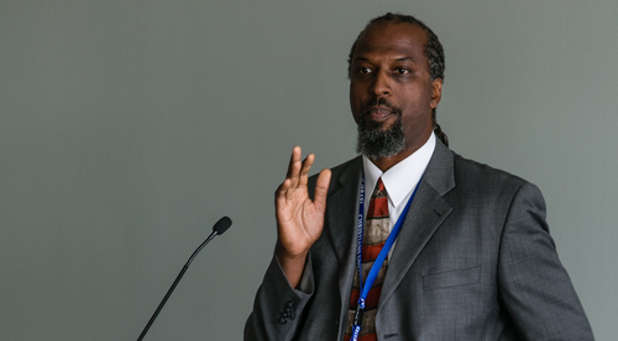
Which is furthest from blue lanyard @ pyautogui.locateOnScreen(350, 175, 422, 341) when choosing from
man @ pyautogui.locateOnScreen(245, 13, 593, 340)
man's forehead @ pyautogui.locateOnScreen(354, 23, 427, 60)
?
man's forehead @ pyautogui.locateOnScreen(354, 23, 427, 60)

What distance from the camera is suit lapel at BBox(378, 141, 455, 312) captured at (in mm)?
2033

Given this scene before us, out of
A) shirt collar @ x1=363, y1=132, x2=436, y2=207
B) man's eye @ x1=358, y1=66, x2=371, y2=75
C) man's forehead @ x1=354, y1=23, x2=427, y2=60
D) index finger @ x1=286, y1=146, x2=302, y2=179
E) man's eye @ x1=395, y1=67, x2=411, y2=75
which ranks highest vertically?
man's forehead @ x1=354, y1=23, x2=427, y2=60

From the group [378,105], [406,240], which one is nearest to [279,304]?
[406,240]

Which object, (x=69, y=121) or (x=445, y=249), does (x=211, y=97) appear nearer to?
(x=69, y=121)

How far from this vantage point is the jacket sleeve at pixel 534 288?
6.32ft

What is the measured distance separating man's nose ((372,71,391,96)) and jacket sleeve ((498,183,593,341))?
19.5 inches

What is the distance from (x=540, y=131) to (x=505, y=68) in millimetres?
305

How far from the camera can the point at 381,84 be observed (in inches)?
86.0

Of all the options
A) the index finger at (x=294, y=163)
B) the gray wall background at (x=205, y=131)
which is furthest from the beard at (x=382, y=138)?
the gray wall background at (x=205, y=131)

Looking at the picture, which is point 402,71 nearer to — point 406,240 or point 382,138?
point 382,138

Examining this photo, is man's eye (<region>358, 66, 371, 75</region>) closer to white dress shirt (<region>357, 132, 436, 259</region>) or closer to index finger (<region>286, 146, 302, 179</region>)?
white dress shirt (<region>357, 132, 436, 259</region>)

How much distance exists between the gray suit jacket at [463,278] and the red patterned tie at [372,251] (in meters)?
0.03

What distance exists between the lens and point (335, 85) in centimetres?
354

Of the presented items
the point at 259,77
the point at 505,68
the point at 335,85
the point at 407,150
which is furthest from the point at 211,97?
the point at 407,150
